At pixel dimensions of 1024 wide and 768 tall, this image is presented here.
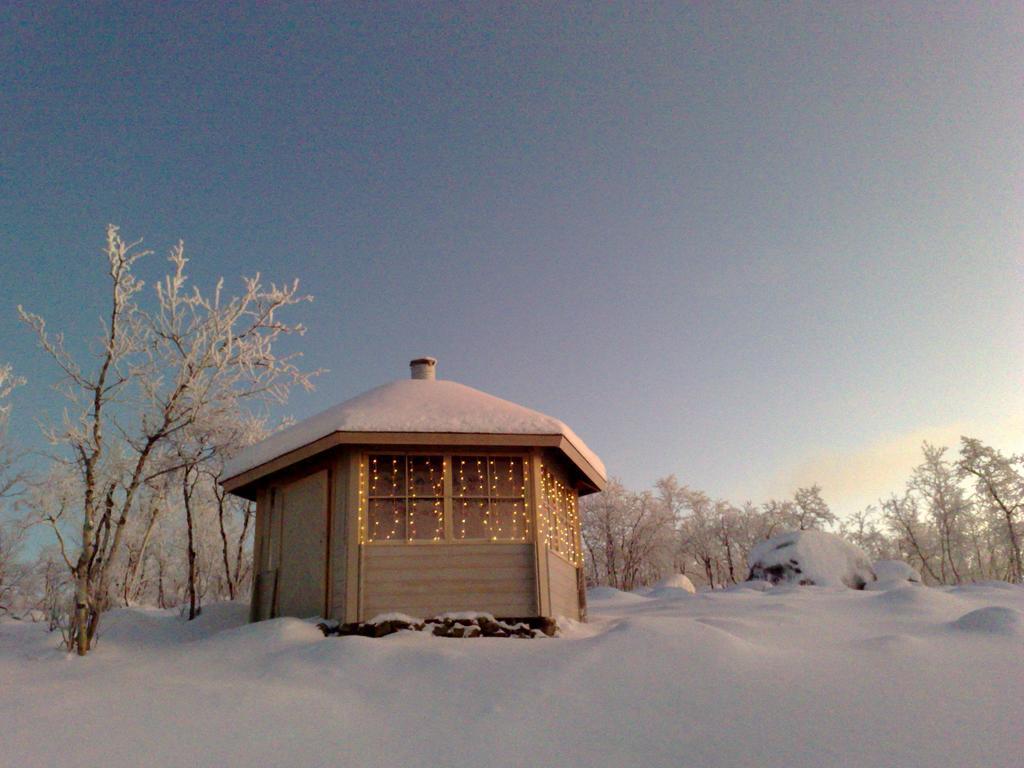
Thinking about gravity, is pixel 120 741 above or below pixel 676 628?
below

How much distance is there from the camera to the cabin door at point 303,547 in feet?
33.3

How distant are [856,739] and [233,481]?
9.16 metres

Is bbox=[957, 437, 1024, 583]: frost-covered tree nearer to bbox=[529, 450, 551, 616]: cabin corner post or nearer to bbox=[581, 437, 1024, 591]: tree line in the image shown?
bbox=[581, 437, 1024, 591]: tree line

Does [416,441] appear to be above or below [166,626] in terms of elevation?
above

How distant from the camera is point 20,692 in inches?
266

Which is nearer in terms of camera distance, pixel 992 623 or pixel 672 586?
pixel 992 623

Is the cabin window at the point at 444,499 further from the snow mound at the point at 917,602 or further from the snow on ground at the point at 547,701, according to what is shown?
the snow mound at the point at 917,602

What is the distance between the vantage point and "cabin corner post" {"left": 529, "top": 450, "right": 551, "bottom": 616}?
31.3ft

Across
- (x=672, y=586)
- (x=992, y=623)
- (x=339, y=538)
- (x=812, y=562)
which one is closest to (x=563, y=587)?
(x=339, y=538)

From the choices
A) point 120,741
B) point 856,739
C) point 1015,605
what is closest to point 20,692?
point 120,741

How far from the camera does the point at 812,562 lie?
A: 62.6 ft

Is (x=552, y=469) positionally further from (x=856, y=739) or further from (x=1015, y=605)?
(x=1015, y=605)

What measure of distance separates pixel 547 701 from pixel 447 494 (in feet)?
13.2

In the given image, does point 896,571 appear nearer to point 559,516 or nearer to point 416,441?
point 559,516
